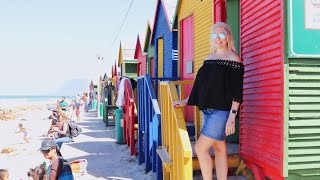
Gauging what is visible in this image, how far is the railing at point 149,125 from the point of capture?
7324 mm

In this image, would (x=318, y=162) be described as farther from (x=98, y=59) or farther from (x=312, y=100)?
(x=98, y=59)

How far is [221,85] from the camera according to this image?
407 centimetres

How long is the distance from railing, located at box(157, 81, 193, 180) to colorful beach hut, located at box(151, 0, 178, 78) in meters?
5.78

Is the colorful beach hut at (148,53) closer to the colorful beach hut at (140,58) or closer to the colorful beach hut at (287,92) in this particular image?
the colorful beach hut at (140,58)

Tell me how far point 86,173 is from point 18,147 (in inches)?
276

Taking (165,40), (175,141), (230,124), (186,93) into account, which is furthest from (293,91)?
(165,40)

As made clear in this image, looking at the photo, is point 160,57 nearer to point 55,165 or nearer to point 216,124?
point 55,165

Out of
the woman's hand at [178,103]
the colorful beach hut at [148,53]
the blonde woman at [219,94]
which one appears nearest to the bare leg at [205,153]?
the blonde woman at [219,94]

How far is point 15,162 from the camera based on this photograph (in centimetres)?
1094

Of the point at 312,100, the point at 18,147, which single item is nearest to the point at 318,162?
the point at 312,100

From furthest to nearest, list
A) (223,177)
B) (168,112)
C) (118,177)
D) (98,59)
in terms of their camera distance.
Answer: (98,59) < (118,177) < (168,112) < (223,177)

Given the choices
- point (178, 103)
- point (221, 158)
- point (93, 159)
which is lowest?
point (93, 159)

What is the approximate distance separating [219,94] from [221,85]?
10cm

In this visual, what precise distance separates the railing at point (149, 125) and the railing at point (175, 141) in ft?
2.58
